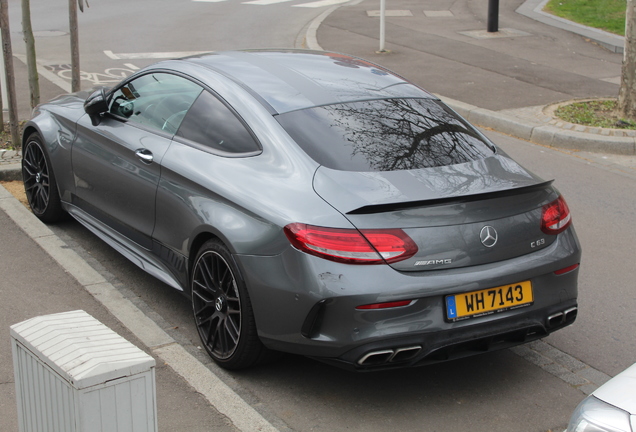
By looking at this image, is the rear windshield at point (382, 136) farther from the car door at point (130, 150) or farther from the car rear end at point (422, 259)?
the car door at point (130, 150)

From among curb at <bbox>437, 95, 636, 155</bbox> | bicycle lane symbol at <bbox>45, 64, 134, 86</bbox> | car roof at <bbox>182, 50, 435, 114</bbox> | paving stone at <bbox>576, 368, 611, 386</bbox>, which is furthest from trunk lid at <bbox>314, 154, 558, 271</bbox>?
bicycle lane symbol at <bbox>45, 64, 134, 86</bbox>

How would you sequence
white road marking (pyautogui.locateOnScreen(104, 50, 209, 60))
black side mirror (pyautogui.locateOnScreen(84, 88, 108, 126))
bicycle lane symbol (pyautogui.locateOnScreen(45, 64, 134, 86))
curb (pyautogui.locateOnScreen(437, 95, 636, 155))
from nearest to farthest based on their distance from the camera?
black side mirror (pyautogui.locateOnScreen(84, 88, 108, 126)), curb (pyautogui.locateOnScreen(437, 95, 636, 155)), bicycle lane symbol (pyautogui.locateOnScreen(45, 64, 134, 86)), white road marking (pyautogui.locateOnScreen(104, 50, 209, 60))

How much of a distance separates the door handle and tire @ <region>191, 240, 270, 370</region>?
2.86 feet

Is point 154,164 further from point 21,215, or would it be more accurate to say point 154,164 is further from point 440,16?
point 440,16

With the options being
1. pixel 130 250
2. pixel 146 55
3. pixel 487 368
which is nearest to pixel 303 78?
pixel 130 250

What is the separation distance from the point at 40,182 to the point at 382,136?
10.9ft

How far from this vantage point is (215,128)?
184 inches

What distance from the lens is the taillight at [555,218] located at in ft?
13.6

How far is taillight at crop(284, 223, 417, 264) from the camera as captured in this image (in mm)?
3695

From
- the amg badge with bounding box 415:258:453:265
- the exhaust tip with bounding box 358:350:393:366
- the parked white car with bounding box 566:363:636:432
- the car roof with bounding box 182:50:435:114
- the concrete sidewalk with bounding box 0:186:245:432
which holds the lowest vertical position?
the concrete sidewalk with bounding box 0:186:245:432

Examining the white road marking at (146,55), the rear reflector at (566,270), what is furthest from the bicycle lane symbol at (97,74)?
the rear reflector at (566,270)

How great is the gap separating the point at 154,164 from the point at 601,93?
27.6 feet

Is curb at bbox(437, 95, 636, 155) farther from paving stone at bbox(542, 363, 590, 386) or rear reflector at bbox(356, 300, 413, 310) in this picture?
rear reflector at bbox(356, 300, 413, 310)

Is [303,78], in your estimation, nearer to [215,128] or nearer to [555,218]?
[215,128]
